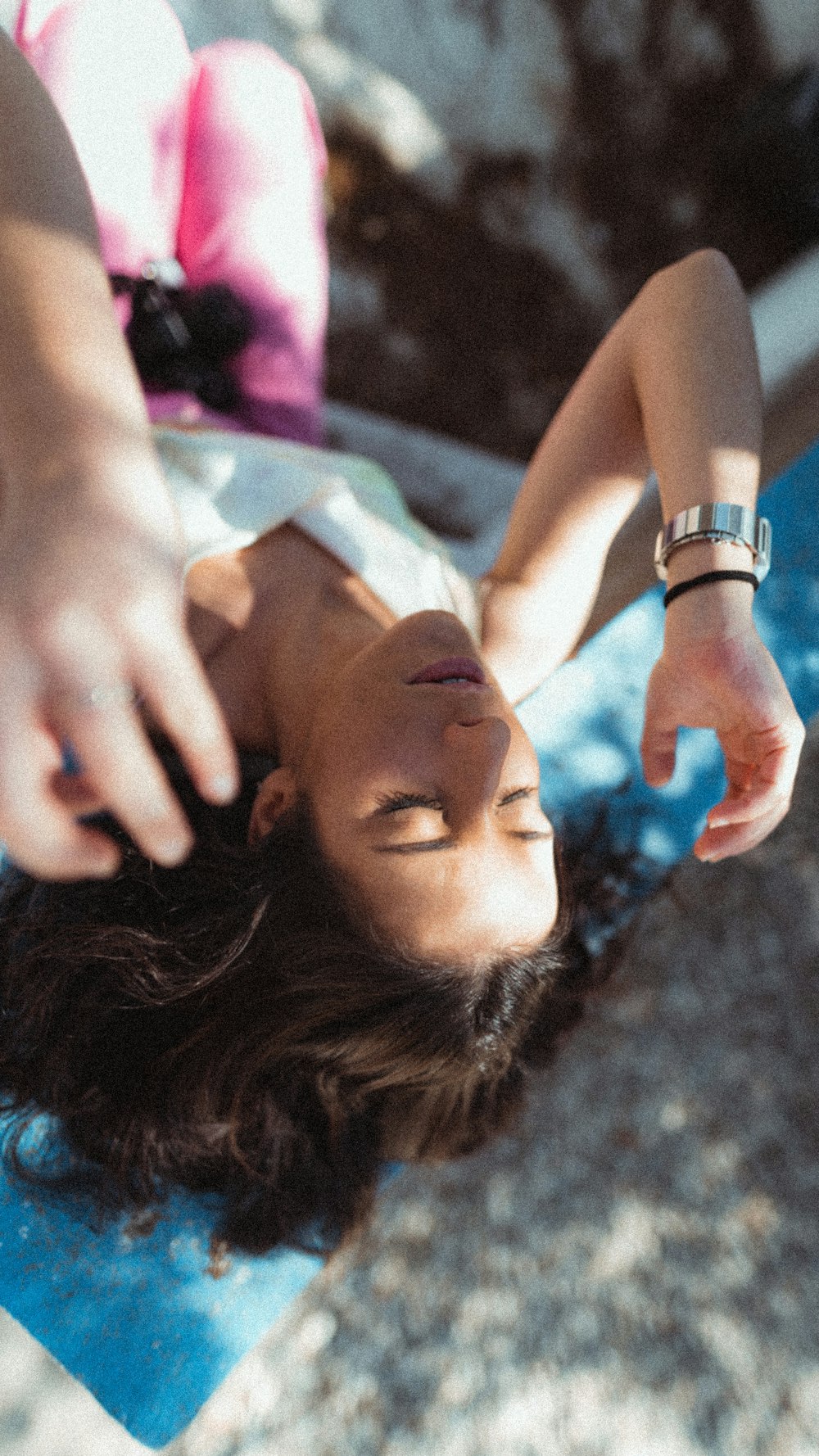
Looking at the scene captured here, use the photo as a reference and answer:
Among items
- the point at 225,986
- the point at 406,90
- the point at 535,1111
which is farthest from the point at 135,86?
the point at 535,1111

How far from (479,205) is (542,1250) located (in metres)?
3.15

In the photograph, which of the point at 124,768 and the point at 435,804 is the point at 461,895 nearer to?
the point at 435,804

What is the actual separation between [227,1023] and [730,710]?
96cm

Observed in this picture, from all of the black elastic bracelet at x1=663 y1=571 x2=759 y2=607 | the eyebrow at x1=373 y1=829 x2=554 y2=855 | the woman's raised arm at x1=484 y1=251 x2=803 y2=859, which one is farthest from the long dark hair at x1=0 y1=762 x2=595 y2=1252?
the black elastic bracelet at x1=663 y1=571 x2=759 y2=607

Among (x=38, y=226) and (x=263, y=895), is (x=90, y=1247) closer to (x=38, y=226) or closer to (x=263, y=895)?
(x=263, y=895)

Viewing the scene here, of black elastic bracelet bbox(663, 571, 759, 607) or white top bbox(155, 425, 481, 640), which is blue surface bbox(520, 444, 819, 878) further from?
black elastic bracelet bbox(663, 571, 759, 607)

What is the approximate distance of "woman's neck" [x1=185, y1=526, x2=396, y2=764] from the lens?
163 centimetres

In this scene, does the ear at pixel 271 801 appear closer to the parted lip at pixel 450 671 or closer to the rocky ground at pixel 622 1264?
the parted lip at pixel 450 671

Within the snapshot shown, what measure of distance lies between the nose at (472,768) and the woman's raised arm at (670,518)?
38 cm

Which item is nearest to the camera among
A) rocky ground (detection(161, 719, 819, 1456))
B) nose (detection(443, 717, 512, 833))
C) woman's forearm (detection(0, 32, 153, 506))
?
woman's forearm (detection(0, 32, 153, 506))

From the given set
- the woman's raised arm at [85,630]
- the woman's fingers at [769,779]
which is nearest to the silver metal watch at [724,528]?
the woman's fingers at [769,779]

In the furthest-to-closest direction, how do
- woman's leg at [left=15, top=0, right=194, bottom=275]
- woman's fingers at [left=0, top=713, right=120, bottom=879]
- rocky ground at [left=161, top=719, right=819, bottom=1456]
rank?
rocky ground at [left=161, top=719, right=819, bottom=1456] → woman's leg at [left=15, top=0, right=194, bottom=275] → woman's fingers at [left=0, top=713, right=120, bottom=879]

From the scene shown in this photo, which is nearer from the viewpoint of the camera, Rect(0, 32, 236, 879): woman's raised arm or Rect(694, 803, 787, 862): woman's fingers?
Rect(0, 32, 236, 879): woman's raised arm

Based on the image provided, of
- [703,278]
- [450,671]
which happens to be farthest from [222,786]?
[703,278]
